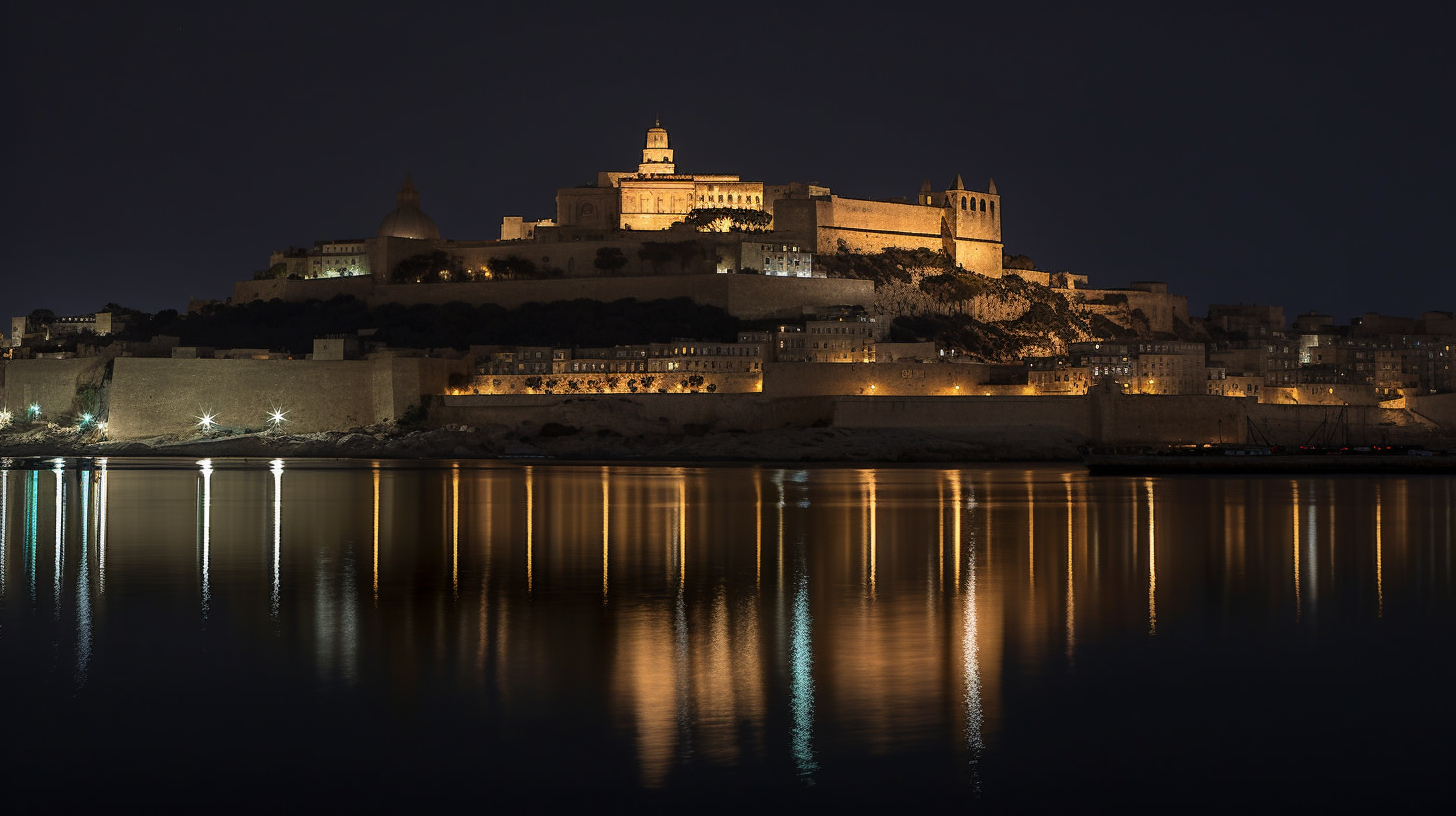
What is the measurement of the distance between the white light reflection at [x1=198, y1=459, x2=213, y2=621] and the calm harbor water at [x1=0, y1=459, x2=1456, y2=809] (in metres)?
0.09

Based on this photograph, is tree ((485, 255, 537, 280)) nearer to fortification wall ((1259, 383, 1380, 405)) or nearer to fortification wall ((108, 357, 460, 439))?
fortification wall ((108, 357, 460, 439))

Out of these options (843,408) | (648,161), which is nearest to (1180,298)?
(648,161)

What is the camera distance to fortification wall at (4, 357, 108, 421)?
42.5 m

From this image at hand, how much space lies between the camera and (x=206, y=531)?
16609 millimetres

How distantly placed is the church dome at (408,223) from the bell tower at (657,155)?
777cm

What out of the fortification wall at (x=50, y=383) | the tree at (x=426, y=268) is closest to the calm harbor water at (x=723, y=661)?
the fortification wall at (x=50, y=383)

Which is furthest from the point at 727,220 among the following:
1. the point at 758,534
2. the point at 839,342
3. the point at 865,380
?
the point at 758,534

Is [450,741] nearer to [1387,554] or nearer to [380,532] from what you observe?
[380,532]

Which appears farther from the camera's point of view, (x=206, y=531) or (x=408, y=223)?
(x=408, y=223)

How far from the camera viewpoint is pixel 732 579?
41.3 feet

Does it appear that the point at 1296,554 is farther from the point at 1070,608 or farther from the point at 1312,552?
the point at 1070,608

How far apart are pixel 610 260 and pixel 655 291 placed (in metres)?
2.28

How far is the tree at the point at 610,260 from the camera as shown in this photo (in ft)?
162

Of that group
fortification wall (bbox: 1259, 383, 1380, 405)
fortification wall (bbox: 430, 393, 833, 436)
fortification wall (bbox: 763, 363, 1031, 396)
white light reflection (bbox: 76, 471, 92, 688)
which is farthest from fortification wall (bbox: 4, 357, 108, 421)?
fortification wall (bbox: 1259, 383, 1380, 405)
